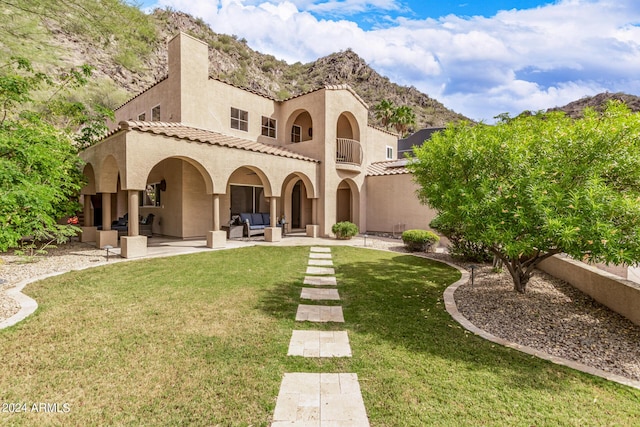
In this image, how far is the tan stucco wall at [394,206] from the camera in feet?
50.7

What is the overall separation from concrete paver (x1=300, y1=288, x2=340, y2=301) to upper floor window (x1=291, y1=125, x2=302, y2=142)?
1267 centimetres

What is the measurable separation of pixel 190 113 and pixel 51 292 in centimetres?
954

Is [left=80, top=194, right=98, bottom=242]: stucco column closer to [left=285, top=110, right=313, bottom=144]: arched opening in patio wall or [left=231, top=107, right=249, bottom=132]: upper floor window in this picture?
[left=231, top=107, right=249, bottom=132]: upper floor window

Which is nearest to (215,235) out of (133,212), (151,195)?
(133,212)

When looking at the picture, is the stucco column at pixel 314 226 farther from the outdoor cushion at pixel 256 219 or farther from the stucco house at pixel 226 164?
the outdoor cushion at pixel 256 219

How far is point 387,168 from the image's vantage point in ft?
61.1

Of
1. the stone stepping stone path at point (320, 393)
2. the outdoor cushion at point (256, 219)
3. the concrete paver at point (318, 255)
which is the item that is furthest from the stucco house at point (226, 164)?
the stone stepping stone path at point (320, 393)

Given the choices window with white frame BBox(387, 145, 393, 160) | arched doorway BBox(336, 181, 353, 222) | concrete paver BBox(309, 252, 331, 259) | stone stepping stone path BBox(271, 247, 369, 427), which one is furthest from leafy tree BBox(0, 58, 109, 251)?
window with white frame BBox(387, 145, 393, 160)

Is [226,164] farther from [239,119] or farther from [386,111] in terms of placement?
[386,111]

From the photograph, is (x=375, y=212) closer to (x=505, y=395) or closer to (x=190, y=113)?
(x=190, y=113)

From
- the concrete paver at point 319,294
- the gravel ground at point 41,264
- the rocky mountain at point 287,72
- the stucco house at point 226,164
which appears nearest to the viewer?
the gravel ground at point 41,264

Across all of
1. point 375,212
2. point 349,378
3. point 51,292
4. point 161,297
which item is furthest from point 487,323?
point 375,212

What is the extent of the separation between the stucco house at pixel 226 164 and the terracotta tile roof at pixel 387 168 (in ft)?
0.24

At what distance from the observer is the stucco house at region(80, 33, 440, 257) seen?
34.4ft
